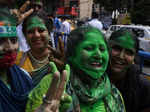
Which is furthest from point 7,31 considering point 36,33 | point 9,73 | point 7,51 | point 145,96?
point 145,96

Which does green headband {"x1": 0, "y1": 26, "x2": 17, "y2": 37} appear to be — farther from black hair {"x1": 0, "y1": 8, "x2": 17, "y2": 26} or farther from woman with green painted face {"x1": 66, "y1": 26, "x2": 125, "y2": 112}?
woman with green painted face {"x1": 66, "y1": 26, "x2": 125, "y2": 112}

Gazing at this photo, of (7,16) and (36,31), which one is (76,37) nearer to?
(7,16)

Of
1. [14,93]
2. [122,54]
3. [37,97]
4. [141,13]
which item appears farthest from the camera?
[141,13]

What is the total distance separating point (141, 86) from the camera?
6.04ft

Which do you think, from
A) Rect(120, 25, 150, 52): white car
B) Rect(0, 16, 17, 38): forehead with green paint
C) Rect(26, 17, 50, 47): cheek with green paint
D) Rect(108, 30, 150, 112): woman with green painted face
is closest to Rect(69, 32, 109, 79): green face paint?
Rect(108, 30, 150, 112): woman with green painted face

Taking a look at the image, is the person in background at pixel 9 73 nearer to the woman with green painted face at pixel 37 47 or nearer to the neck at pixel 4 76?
the neck at pixel 4 76

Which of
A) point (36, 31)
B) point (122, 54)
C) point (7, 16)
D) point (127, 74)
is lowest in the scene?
point (127, 74)

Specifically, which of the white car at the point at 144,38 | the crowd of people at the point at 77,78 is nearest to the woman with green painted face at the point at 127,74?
the crowd of people at the point at 77,78

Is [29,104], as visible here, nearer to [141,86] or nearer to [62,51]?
[62,51]

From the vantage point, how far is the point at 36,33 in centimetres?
189

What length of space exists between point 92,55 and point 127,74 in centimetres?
76

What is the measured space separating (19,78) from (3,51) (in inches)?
11.0

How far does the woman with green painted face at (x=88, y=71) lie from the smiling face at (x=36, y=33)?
627 mm

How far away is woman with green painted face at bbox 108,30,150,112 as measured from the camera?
1.74 m
